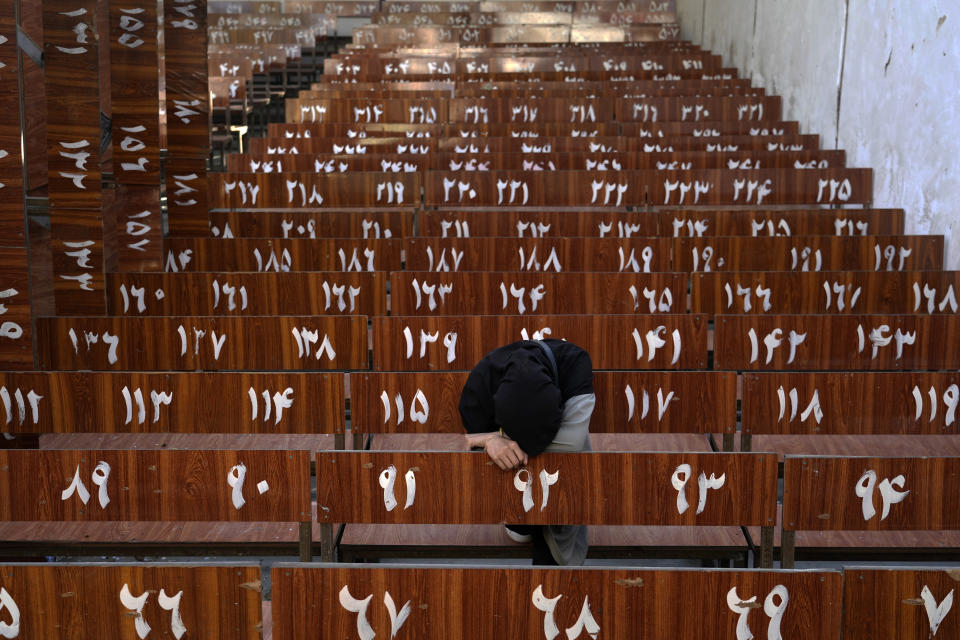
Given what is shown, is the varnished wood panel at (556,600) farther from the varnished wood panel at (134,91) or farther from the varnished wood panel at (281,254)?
the varnished wood panel at (134,91)

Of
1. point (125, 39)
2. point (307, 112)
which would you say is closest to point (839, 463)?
point (125, 39)

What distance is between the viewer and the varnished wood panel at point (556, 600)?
4.95 ft

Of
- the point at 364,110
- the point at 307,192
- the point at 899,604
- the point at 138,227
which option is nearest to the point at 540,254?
the point at 307,192

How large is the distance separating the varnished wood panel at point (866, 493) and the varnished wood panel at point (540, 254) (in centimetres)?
159

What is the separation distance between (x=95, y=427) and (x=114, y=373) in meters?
0.13

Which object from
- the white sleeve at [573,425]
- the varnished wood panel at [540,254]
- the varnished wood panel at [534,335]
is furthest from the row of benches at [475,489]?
the varnished wood panel at [540,254]

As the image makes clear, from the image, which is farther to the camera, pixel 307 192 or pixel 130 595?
pixel 307 192

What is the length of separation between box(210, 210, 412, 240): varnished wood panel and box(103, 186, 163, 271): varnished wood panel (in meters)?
0.40

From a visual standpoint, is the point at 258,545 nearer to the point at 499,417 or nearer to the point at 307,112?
the point at 499,417

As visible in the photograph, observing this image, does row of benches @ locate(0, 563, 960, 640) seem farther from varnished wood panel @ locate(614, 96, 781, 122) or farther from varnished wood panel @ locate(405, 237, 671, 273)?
varnished wood panel @ locate(614, 96, 781, 122)

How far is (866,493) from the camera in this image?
6.09 feet

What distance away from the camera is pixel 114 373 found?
7.48 feet

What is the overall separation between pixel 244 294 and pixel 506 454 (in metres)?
1.48

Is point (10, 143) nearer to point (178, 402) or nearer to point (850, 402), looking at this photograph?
point (178, 402)
